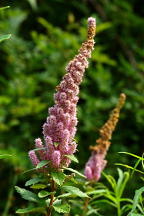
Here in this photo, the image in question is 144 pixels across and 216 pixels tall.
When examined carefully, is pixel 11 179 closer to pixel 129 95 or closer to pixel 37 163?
pixel 129 95

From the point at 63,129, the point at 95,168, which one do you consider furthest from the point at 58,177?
the point at 95,168

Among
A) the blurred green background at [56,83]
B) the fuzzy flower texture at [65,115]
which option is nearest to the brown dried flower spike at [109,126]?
the fuzzy flower texture at [65,115]

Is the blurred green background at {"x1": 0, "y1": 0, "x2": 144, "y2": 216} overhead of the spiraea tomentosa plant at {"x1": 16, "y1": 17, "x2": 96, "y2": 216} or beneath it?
overhead

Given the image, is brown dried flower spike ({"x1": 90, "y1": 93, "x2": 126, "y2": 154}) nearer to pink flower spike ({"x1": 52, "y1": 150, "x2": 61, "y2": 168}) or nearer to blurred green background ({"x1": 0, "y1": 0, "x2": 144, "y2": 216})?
pink flower spike ({"x1": 52, "y1": 150, "x2": 61, "y2": 168})

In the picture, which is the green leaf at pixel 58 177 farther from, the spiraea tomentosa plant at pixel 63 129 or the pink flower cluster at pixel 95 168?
the pink flower cluster at pixel 95 168

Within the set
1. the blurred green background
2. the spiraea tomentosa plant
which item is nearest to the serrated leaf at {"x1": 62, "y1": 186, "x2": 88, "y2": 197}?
the spiraea tomentosa plant

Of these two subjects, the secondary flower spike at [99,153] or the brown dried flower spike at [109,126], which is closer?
the brown dried flower spike at [109,126]

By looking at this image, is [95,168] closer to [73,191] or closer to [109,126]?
[109,126]
